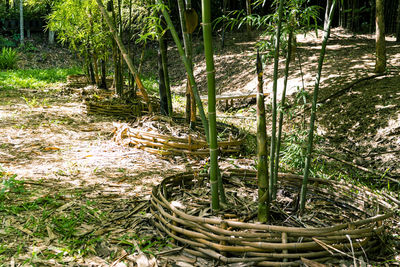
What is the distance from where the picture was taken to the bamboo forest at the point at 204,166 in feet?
3.97

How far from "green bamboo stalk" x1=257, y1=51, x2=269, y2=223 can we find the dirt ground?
0.54 m

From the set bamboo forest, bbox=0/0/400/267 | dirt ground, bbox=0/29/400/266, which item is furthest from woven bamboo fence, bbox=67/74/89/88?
bamboo forest, bbox=0/0/400/267

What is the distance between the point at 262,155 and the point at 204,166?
3.82 ft

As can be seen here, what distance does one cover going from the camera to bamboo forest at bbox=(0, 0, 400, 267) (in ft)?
3.97

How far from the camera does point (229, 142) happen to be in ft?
8.66

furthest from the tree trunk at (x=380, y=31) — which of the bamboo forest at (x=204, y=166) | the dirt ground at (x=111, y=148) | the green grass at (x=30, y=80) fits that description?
the green grass at (x=30, y=80)

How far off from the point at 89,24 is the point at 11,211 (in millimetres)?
4221

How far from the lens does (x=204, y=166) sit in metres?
2.35

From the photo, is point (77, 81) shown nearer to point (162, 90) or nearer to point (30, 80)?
point (30, 80)

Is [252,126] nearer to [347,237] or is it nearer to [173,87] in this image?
[347,237]

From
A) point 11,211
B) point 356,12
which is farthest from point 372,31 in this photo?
point 11,211

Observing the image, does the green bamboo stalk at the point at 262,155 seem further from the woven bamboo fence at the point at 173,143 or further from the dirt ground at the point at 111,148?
the woven bamboo fence at the point at 173,143

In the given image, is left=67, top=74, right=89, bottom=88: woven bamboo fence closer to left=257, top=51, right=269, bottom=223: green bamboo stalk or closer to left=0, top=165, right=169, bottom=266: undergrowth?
left=0, top=165, right=169, bottom=266: undergrowth

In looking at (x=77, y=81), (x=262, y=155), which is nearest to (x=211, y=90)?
(x=262, y=155)
